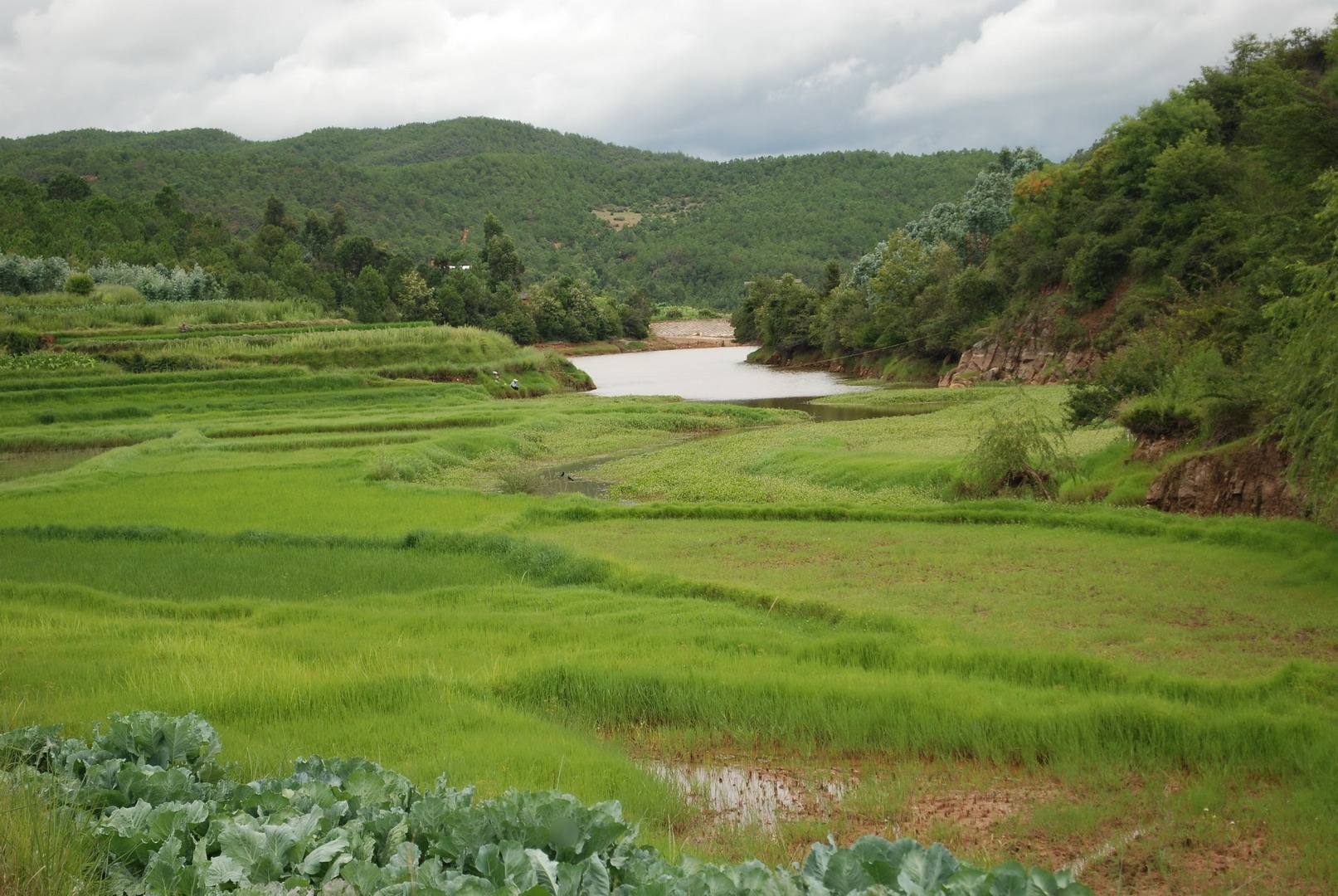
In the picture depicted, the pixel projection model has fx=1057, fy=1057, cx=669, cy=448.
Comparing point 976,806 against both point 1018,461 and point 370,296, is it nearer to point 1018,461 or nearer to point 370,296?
point 1018,461

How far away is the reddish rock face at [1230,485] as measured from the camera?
1678cm

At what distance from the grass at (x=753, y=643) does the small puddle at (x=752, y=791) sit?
0.54 feet

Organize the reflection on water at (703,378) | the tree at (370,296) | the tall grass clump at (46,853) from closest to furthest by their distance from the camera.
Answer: the tall grass clump at (46,853)
the reflection on water at (703,378)
the tree at (370,296)

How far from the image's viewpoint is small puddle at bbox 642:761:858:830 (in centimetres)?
733

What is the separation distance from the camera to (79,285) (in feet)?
211

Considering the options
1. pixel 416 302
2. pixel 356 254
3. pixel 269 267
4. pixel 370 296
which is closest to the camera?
pixel 370 296

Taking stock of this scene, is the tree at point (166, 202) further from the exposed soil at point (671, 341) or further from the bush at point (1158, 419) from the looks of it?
the bush at point (1158, 419)

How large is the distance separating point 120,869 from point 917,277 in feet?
248

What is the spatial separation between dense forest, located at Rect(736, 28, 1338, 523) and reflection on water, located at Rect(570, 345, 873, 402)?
623cm

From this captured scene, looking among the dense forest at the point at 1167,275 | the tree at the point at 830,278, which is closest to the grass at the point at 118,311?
the dense forest at the point at 1167,275

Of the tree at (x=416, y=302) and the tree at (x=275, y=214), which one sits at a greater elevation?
the tree at (x=275, y=214)

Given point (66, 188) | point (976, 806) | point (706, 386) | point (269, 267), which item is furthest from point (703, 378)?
point (66, 188)

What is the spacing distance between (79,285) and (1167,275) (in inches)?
2368

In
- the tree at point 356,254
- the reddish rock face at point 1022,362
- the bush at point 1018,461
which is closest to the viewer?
the bush at point 1018,461
